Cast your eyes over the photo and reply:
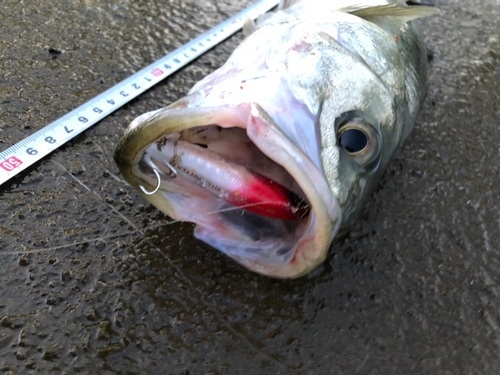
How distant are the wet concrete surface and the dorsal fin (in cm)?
85

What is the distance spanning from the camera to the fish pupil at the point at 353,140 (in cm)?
145

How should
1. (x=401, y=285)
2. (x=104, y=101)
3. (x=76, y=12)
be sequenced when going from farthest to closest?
(x=76, y=12) → (x=104, y=101) → (x=401, y=285)

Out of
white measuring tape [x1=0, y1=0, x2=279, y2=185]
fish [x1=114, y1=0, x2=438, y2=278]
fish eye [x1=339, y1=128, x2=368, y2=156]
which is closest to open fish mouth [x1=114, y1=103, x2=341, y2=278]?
fish [x1=114, y1=0, x2=438, y2=278]

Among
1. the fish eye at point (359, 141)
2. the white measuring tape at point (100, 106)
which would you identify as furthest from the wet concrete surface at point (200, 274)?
the fish eye at point (359, 141)

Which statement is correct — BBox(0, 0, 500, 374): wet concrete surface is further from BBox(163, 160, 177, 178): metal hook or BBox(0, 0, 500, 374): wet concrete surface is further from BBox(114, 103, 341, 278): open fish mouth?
BBox(163, 160, 177, 178): metal hook

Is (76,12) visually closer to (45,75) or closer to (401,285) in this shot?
(45,75)

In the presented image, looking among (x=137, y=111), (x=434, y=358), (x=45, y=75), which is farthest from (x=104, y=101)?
(x=434, y=358)

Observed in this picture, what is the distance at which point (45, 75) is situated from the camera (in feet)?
8.22

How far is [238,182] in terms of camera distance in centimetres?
142

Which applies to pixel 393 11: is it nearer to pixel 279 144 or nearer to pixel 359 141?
pixel 359 141

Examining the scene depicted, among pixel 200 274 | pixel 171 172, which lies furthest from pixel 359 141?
pixel 200 274

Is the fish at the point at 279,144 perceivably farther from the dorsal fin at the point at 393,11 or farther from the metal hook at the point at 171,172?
the dorsal fin at the point at 393,11

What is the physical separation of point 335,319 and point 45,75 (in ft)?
7.48

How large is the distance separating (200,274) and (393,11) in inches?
64.3
